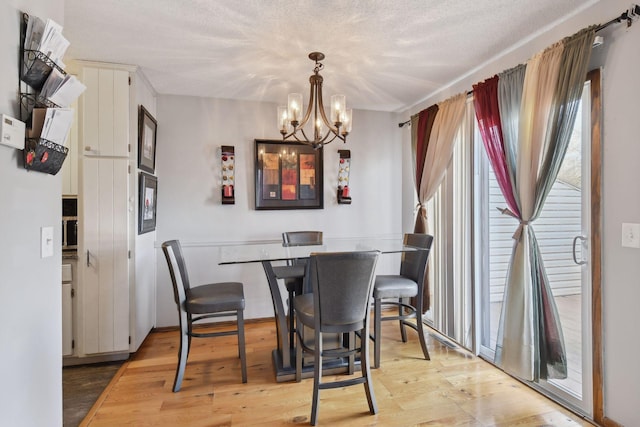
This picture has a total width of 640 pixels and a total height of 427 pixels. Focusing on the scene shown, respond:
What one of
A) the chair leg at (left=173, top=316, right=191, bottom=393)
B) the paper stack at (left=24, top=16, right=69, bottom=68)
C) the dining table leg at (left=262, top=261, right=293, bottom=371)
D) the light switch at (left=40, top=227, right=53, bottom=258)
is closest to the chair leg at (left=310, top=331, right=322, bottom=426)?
the dining table leg at (left=262, top=261, right=293, bottom=371)

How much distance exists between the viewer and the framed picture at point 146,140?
112 inches

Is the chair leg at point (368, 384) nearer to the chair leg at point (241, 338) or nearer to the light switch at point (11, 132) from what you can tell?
the chair leg at point (241, 338)

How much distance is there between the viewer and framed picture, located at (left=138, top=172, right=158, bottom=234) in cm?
286

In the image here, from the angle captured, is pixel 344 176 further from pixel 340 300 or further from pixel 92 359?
pixel 92 359

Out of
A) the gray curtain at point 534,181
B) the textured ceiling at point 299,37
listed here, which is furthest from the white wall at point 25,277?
the gray curtain at point 534,181

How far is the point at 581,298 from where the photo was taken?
2.01 meters

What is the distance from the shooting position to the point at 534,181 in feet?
6.97

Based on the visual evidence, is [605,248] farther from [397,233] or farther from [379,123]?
[379,123]

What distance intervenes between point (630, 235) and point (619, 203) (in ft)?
0.60

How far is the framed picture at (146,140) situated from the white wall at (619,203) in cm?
334

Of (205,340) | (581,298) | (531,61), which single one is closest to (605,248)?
(581,298)

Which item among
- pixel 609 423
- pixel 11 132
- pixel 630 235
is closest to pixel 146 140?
pixel 11 132

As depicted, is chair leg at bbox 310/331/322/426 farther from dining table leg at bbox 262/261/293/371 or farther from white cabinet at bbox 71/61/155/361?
white cabinet at bbox 71/61/155/361

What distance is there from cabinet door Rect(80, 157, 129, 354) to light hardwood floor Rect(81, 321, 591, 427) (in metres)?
0.34
